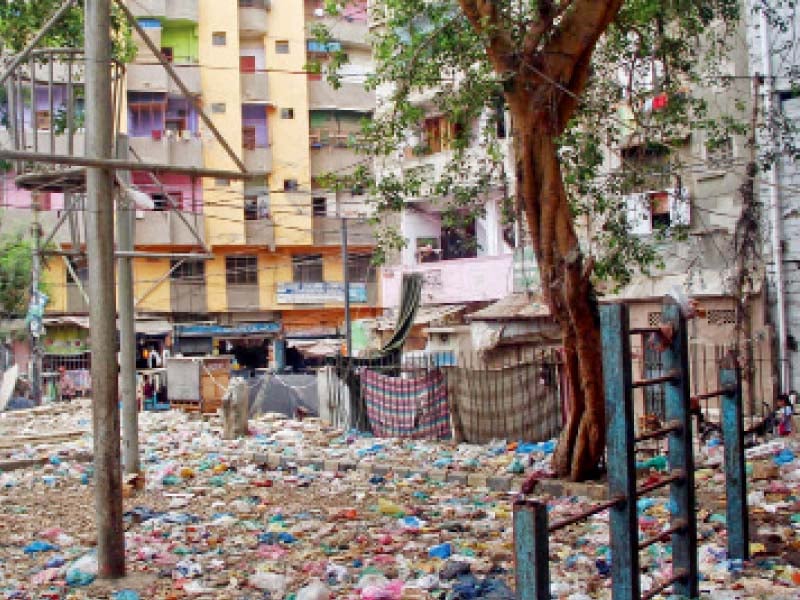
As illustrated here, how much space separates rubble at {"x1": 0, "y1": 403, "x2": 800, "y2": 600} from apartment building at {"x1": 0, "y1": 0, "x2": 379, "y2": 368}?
21.2 meters

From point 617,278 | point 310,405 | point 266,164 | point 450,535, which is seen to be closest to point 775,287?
point 617,278

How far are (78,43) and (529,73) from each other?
4.86 meters

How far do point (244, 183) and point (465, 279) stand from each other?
36.4 feet

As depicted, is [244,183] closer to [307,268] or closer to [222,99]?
[222,99]

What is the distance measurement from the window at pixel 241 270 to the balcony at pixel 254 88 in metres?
5.88

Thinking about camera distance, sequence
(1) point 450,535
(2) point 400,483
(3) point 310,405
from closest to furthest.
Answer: (1) point 450,535, (2) point 400,483, (3) point 310,405

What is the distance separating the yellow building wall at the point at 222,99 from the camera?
33.9m

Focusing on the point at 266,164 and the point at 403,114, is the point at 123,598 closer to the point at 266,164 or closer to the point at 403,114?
the point at 403,114

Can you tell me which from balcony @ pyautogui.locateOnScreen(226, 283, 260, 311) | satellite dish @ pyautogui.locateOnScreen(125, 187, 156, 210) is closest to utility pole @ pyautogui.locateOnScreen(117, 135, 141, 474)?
satellite dish @ pyautogui.locateOnScreen(125, 187, 156, 210)

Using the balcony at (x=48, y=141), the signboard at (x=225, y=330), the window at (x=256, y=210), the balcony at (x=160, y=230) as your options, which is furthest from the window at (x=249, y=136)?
the balcony at (x=48, y=141)

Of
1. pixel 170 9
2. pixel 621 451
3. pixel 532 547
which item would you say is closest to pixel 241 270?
pixel 170 9

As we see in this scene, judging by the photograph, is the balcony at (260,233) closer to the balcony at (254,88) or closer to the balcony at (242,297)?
the balcony at (242,297)

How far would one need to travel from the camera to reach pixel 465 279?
2678cm

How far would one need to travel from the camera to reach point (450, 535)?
7.37 metres
